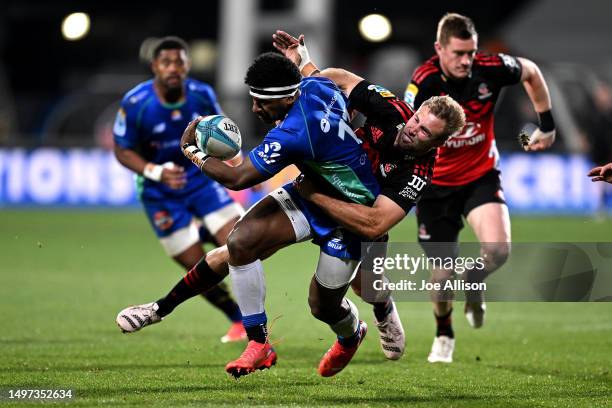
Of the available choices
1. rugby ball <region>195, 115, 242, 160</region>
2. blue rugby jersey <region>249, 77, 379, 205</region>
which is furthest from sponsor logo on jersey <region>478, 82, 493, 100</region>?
rugby ball <region>195, 115, 242, 160</region>

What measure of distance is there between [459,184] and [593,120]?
1383cm

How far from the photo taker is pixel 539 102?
9.46 m

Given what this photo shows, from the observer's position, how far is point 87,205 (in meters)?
21.9

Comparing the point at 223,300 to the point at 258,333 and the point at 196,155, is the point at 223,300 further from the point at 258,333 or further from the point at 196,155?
the point at 196,155

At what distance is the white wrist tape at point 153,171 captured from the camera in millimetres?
9570

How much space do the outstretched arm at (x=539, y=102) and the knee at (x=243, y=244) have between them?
2.96 metres

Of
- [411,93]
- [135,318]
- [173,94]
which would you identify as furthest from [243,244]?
[173,94]

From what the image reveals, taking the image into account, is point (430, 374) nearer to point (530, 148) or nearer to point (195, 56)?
point (530, 148)

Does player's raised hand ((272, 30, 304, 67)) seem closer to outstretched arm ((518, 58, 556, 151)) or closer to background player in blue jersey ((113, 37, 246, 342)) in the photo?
background player in blue jersey ((113, 37, 246, 342))

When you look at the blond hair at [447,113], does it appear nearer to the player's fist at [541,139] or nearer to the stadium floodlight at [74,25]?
the player's fist at [541,139]

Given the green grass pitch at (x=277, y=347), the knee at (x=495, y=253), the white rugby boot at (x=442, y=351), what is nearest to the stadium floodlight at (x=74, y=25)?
the green grass pitch at (x=277, y=347)

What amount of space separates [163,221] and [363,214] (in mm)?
3033

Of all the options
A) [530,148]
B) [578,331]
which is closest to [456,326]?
[578,331]

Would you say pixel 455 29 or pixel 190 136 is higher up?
pixel 455 29
